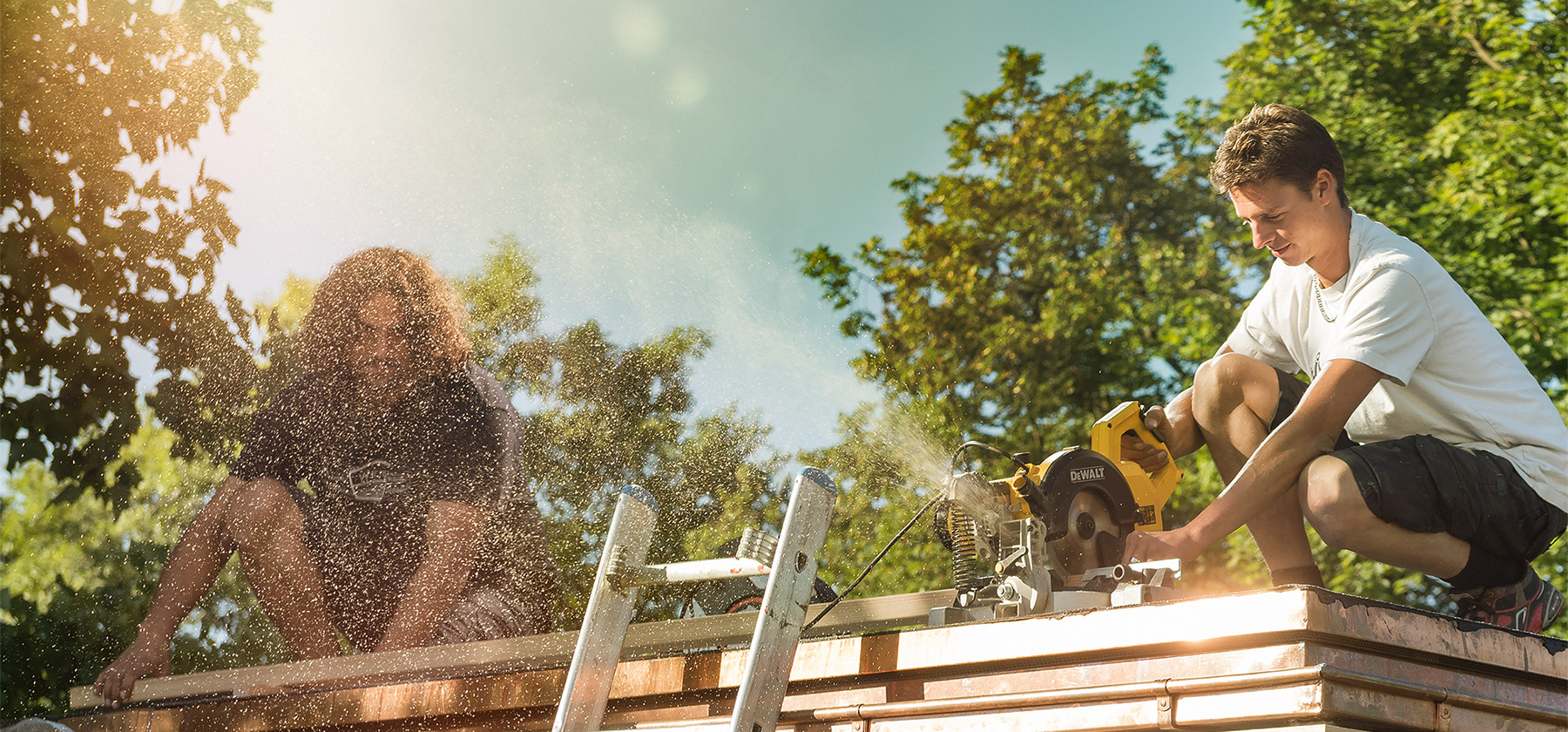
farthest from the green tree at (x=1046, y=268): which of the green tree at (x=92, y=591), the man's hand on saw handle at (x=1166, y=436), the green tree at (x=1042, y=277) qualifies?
the man's hand on saw handle at (x=1166, y=436)

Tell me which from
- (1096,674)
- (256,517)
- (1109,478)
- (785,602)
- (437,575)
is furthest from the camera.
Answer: (256,517)

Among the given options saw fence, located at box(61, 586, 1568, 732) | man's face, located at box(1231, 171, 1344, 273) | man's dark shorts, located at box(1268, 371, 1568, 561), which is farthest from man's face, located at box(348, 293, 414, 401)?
man's dark shorts, located at box(1268, 371, 1568, 561)

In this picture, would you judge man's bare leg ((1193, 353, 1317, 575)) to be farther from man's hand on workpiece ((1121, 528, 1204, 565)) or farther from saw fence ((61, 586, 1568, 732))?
saw fence ((61, 586, 1568, 732))

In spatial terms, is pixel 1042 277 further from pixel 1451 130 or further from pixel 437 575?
pixel 437 575

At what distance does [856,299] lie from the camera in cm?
1116

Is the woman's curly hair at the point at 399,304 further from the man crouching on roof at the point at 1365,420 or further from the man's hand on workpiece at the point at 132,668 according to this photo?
the man crouching on roof at the point at 1365,420

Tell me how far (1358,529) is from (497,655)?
1.95 metres

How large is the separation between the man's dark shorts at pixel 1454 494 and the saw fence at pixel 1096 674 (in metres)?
0.45

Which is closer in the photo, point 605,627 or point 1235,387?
point 605,627

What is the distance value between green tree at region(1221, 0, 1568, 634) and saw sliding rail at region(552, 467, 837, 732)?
733cm

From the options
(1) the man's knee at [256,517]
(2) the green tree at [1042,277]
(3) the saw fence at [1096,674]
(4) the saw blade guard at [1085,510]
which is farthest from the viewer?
(2) the green tree at [1042,277]

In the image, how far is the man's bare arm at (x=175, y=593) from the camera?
3299mm

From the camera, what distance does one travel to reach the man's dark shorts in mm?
2355

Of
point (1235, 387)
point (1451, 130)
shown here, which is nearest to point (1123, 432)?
point (1235, 387)
